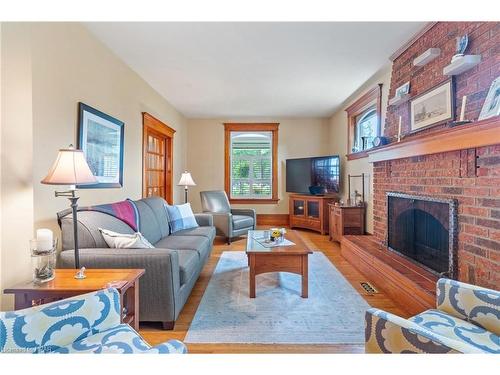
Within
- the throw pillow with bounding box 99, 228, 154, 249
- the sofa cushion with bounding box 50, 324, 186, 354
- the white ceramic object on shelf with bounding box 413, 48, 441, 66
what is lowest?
the sofa cushion with bounding box 50, 324, 186, 354

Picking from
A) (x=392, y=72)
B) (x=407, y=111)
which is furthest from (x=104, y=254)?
(x=392, y=72)

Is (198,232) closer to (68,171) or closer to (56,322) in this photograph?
(68,171)

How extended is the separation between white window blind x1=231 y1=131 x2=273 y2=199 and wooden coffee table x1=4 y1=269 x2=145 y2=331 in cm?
461

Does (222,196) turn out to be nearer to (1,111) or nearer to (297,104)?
(297,104)

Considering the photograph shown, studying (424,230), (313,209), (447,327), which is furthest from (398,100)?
(313,209)

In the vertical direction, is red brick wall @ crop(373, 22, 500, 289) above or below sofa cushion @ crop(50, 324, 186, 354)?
above

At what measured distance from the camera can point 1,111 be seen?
1.66 metres

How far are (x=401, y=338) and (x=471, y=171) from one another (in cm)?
151

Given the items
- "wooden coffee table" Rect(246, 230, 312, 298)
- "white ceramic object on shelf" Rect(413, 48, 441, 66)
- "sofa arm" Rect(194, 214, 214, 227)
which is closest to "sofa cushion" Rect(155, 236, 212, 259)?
"wooden coffee table" Rect(246, 230, 312, 298)

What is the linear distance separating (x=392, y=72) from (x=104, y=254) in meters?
3.57

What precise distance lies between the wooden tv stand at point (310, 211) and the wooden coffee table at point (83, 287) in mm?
4081

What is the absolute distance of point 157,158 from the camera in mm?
4738

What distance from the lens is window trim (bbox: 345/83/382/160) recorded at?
3797 mm

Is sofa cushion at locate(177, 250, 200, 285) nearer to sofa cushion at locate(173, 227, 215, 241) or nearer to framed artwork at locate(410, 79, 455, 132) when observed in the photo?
sofa cushion at locate(173, 227, 215, 241)
